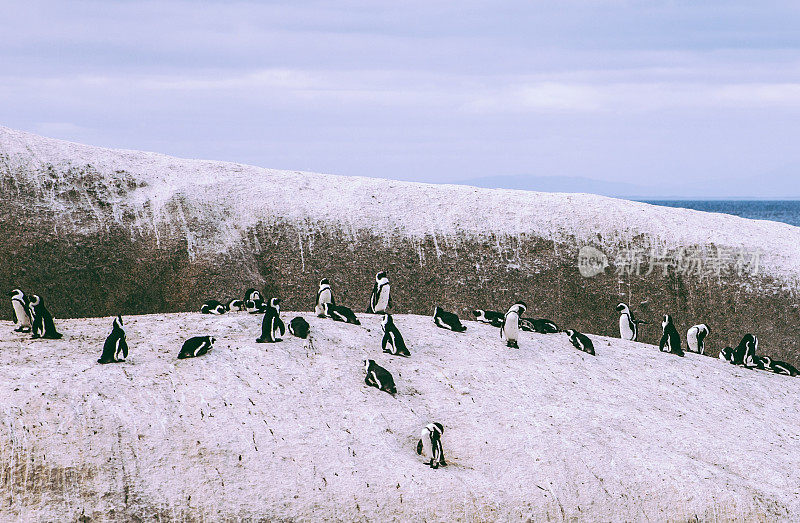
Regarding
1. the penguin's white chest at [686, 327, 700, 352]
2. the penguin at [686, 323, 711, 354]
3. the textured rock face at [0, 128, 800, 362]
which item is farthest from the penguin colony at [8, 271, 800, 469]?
the textured rock face at [0, 128, 800, 362]

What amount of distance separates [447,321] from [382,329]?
1.90m

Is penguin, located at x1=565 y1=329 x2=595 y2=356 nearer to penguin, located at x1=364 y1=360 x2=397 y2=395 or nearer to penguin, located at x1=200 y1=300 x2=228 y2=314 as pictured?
penguin, located at x1=364 y1=360 x2=397 y2=395

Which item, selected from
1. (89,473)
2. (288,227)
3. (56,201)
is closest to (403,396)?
(89,473)

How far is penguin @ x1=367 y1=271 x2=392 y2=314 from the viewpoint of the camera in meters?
22.7

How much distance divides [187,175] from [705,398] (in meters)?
23.6

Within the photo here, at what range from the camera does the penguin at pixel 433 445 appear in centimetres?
1325

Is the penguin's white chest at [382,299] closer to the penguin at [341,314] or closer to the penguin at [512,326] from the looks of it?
the penguin at [341,314]

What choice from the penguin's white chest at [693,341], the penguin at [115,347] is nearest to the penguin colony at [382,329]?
the penguin at [115,347]

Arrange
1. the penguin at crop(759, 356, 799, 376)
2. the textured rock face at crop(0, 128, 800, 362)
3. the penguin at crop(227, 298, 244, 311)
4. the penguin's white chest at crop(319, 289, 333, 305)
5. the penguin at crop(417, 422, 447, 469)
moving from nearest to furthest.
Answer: the penguin at crop(417, 422, 447, 469) → the penguin's white chest at crop(319, 289, 333, 305) → the penguin at crop(759, 356, 799, 376) → the penguin at crop(227, 298, 244, 311) → the textured rock face at crop(0, 128, 800, 362)

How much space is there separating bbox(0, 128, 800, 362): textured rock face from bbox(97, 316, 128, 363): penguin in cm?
1267

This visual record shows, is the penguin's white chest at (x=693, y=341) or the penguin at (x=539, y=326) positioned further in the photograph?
the penguin's white chest at (x=693, y=341)

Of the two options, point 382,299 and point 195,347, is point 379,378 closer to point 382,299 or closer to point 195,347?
point 195,347

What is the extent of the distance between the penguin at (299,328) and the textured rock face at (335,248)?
11259mm

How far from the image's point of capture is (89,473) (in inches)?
479
